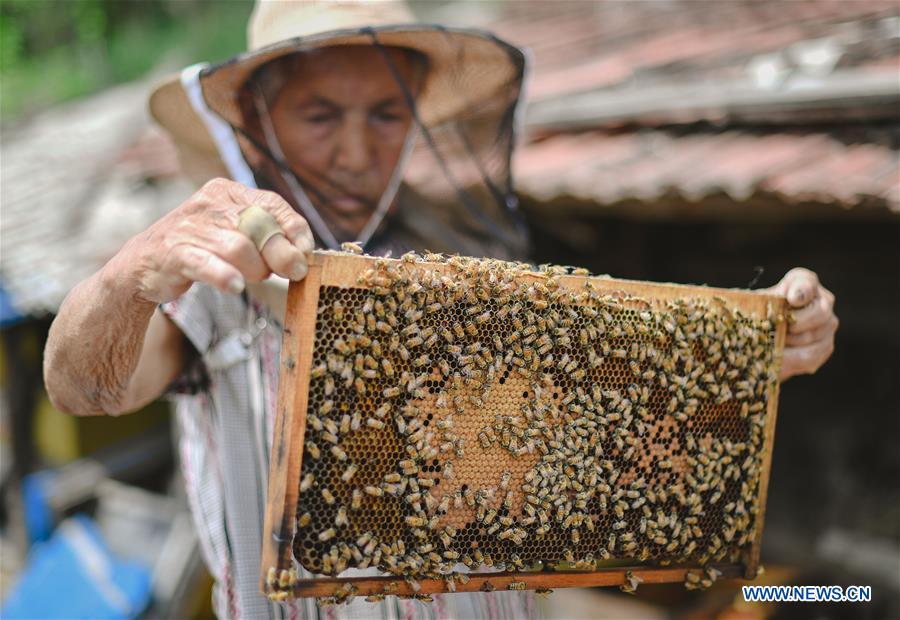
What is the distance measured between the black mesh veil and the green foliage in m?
17.6

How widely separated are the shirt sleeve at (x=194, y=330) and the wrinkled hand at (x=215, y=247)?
43cm

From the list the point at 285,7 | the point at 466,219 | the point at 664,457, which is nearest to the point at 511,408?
the point at 664,457

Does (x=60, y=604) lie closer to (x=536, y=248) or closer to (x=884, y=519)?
(x=536, y=248)

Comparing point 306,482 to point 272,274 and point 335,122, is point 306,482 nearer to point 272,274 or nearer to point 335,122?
point 272,274

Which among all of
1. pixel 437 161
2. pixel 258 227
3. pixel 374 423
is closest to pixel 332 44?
pixel 437 161

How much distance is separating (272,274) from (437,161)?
1346 mm

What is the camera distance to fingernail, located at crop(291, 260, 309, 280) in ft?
5.16

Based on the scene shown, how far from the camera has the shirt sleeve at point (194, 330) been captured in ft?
6.97

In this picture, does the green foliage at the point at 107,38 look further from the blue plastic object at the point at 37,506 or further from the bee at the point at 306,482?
the bee at the point at 306,482

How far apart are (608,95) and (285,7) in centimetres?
299

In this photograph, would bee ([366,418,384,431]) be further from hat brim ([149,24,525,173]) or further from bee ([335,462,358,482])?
hat brim ([149,24,525,173])

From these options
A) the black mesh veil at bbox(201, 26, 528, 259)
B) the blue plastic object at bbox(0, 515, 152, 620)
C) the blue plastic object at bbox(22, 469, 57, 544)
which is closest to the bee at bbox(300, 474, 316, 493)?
the black mesh veil at bbox(201, 26, 528, 259)

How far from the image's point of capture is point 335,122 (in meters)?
2.44

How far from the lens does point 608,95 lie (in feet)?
16.4
